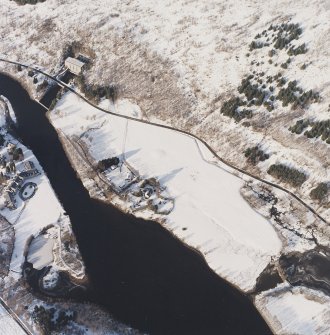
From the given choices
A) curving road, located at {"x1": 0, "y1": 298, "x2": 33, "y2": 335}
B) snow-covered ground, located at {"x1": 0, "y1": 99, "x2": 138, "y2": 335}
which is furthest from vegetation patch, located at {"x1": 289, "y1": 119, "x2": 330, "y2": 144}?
curving road, located at {"x1": 0, "y1": 298, "x2": 33, "y2": 335}

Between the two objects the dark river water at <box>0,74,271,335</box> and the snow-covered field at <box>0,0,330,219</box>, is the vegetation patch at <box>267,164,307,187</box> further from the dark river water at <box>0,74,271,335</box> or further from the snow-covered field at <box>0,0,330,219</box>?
the dark river water at <box>0,74,271,335</box>

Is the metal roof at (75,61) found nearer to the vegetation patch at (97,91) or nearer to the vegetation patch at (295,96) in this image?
the vegetation patch at (97,91)

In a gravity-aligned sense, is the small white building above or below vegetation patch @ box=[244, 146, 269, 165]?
above

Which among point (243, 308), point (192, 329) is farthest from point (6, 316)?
point (243, 308)

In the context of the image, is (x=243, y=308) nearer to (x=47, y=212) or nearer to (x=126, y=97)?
(x=47, y=212)

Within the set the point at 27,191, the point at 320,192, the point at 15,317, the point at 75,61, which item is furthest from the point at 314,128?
the point at 15,317

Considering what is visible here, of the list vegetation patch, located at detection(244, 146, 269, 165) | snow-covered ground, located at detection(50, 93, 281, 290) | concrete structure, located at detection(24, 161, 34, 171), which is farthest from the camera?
concrete structure, located at detection(24, 161, 34, 171)
